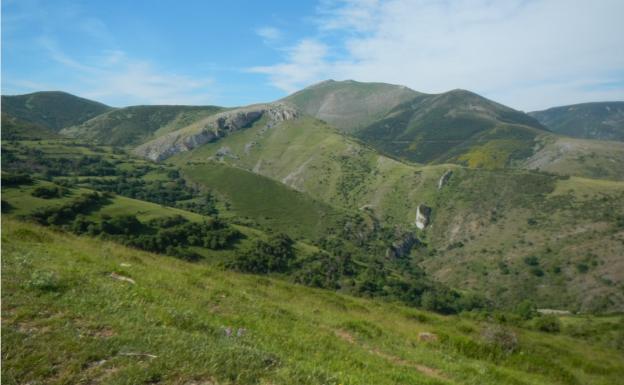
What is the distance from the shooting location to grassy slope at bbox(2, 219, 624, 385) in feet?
17.8

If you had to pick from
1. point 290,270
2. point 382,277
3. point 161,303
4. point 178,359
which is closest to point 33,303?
point 161,303

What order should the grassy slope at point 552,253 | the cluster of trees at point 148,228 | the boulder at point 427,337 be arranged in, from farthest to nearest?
the grassy slope at point 552,253, the cluster of trees at point 148,228, the boulder at point 427,337

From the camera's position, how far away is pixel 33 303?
6.95 metres

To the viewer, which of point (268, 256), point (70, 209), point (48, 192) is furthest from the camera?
point (48, 192)

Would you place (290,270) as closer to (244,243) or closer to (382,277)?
(244,243)

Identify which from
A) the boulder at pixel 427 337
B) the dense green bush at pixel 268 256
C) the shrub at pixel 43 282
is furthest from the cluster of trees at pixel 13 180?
the boulder at pixel 427 337

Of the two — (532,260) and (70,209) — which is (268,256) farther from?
(532,260)

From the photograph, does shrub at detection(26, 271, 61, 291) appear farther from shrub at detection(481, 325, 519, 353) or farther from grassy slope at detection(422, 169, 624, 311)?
grassy slope at detection(422, 169, 624, 311)

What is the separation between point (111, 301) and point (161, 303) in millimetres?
1442

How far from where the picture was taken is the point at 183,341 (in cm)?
631

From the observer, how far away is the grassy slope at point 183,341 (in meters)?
5.42

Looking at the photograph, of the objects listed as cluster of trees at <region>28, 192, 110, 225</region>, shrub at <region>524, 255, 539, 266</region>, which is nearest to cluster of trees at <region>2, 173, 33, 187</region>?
cluster of trees at <region>28, 192, 110, 225</region>

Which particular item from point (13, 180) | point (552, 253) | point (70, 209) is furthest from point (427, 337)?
point (552, 253)

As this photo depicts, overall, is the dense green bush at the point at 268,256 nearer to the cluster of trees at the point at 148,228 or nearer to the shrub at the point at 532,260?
the cluster of trees at the point at 148,228
